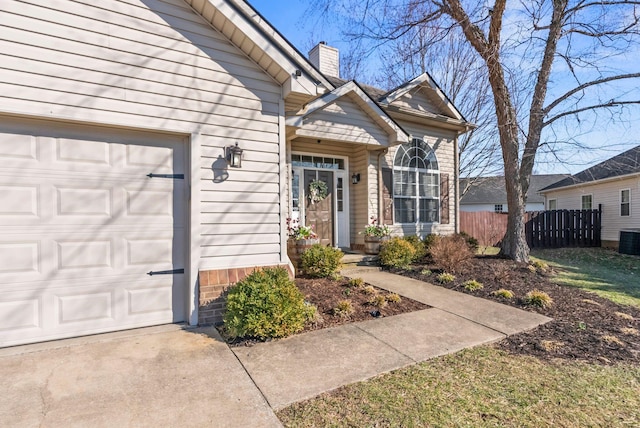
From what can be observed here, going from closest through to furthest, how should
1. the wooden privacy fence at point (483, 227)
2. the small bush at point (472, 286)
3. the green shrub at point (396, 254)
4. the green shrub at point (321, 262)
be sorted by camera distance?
the small bush at point (472, 286) → the green shrub at point (321, 262) → the green shrub at point (396, 254) → the wooden privacy fence at point (483, 227)

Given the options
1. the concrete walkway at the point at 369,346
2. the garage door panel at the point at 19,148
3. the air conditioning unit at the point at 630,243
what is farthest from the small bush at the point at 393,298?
the air conditioning unit at the point at 630,243

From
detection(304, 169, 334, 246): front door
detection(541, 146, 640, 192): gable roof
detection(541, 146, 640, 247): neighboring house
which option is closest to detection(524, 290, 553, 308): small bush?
detection(304, 169, 334, 246): front door

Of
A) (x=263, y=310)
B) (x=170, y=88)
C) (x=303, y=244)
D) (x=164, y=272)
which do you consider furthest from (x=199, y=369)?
(x=303, y=244)

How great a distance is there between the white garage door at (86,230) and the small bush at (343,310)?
6.91 ft

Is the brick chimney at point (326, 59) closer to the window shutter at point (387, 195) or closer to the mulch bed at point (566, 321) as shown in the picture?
the window shutter at point (387, 195)

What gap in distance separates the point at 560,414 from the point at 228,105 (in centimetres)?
477

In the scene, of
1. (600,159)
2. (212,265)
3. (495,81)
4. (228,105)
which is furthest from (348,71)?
(212,265)

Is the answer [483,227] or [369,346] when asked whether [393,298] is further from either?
[483,227]

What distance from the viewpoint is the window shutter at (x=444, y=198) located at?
10.2 metres

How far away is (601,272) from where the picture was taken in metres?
8.69

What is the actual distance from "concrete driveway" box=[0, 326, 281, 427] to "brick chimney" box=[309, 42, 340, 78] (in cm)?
915

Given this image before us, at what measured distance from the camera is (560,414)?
2.49 m

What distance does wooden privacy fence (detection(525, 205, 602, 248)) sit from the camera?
13.8 meters

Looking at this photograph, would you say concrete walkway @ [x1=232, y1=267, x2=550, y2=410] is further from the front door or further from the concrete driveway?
the front door
